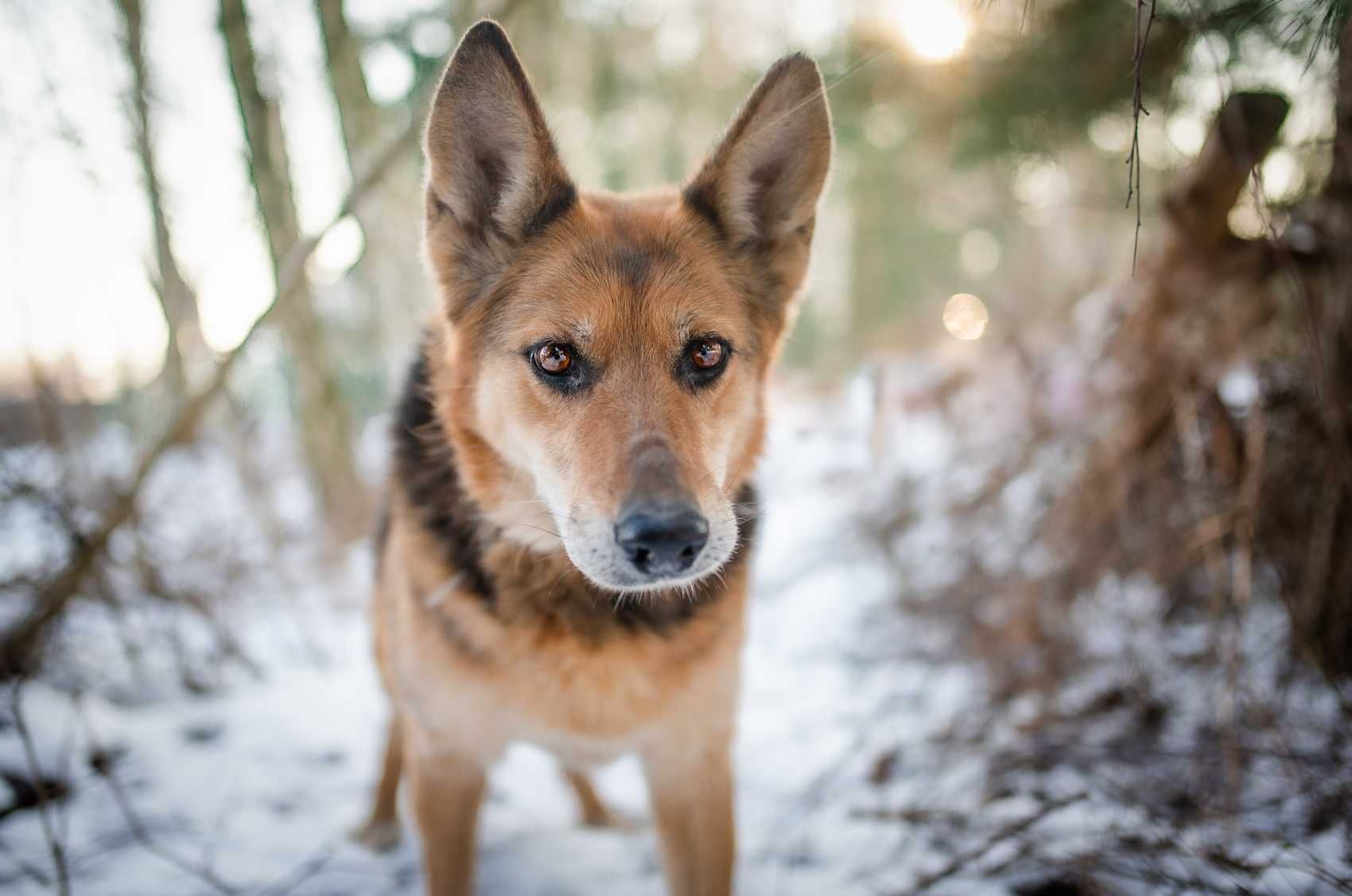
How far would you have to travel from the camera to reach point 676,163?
14117 millimetres

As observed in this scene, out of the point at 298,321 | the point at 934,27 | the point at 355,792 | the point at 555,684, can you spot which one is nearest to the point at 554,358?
the point at 555,684

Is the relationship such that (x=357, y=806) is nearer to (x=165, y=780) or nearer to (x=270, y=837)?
(x=270, y=837)

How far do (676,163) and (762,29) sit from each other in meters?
4.89

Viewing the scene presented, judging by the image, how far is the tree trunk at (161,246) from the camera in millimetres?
3770

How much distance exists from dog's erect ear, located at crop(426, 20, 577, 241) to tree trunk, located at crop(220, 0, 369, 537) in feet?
8.68

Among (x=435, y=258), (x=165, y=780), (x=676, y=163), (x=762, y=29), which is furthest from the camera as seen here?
(x=676, y=163)

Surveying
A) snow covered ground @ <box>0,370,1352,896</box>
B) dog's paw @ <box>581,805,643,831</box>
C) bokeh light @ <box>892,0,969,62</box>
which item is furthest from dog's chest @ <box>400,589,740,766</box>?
bokeh light @ <box>892,0,969,62</box>

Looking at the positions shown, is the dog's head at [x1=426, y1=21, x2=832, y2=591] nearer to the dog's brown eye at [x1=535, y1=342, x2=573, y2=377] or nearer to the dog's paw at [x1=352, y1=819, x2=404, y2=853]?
the dog's brown eye at [x1=535, y1=342, x2=573, y2=377]

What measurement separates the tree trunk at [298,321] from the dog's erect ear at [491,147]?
265 centimetres

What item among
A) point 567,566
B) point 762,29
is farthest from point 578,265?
point 762,29

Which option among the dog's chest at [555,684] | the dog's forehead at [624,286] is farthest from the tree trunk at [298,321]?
the dog's chest at [555,684]

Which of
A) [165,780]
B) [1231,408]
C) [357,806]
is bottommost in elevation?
[357,806]

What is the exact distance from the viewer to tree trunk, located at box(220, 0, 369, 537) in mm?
4715

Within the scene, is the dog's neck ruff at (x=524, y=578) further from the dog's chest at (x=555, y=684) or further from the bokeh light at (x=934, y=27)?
the bokeh light at (x=934, y=27)
